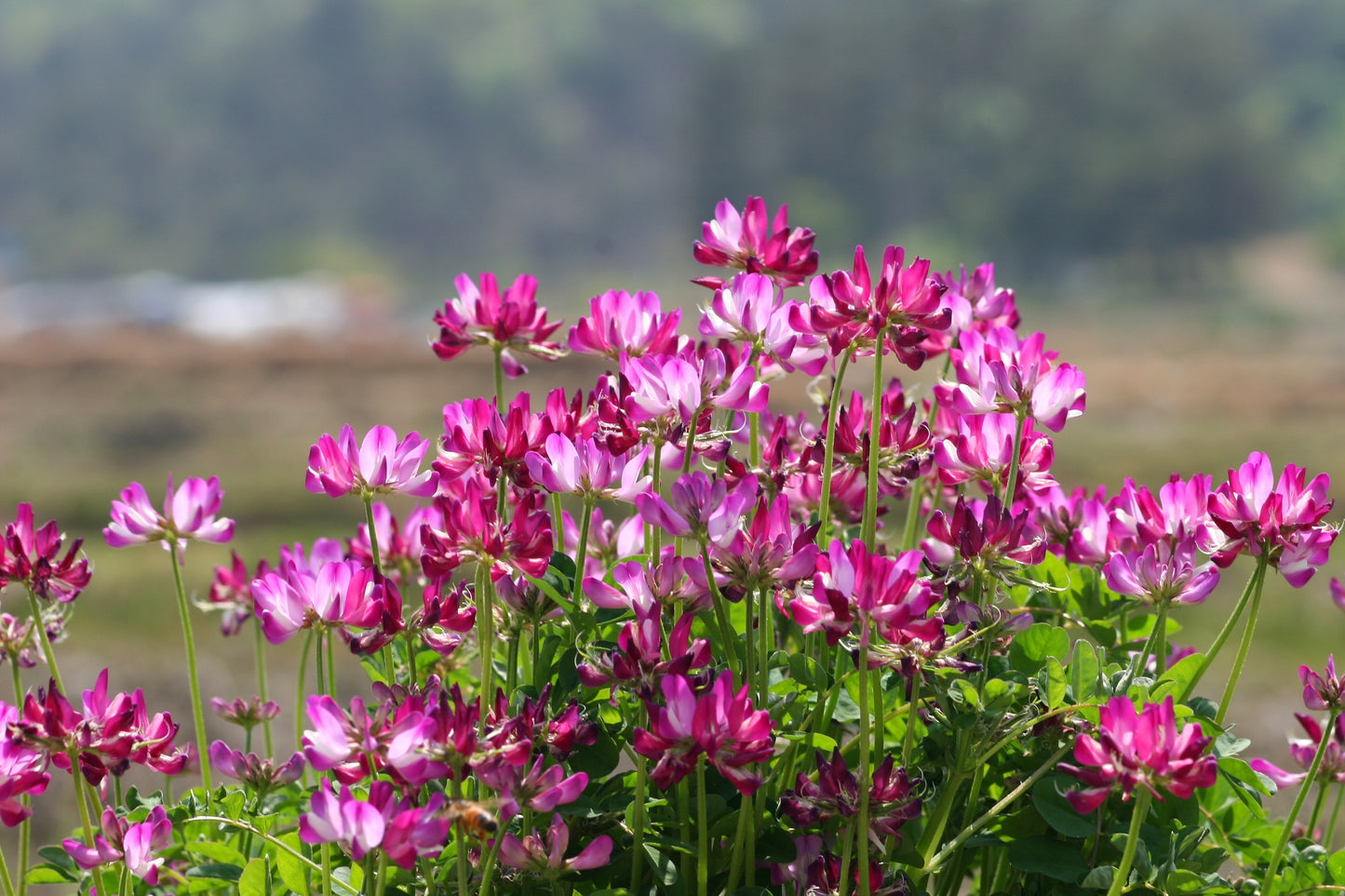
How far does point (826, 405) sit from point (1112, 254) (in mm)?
52000

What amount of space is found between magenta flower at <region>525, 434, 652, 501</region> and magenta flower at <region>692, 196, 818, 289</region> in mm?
242

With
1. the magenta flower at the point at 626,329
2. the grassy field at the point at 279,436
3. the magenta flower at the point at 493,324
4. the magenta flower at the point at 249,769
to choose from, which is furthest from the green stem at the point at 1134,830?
the grassy field at the point at 279,436

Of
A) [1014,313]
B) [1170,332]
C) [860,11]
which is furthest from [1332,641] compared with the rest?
[860,11]

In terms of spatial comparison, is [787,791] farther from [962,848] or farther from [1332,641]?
[1332,641]

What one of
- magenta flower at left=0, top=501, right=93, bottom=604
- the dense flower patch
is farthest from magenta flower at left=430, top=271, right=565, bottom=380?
magenta flower at left=0, top=501, right=93, bottom=604

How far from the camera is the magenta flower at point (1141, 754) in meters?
0.86

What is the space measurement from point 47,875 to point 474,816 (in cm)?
63

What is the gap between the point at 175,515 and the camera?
1266mm

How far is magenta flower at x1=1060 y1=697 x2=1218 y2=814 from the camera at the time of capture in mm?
862

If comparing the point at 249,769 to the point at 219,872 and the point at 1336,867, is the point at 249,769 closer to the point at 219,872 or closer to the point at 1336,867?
the point at 219,872

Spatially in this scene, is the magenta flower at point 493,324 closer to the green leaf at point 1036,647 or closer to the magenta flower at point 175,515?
the magenta flower at point 175,515

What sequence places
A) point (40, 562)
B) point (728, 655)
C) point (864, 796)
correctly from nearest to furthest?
point (864, 796), point (728, 655), point (40, 562)

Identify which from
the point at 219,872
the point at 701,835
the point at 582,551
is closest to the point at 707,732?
the point at 701,835

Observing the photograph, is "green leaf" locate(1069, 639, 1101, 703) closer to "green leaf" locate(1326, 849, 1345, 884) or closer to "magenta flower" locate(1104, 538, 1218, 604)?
"magenta flower" locate(1104, 538, 1218, 604)
